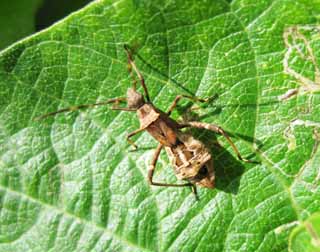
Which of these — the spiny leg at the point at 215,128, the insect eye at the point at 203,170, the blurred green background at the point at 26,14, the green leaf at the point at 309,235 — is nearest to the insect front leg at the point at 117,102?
the spiny leg at the point at 215,128

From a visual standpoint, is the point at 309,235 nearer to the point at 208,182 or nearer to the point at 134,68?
the point at 208,182

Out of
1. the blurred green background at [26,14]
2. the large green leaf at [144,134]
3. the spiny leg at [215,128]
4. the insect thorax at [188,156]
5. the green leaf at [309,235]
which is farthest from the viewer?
the blurred green background at [26,14]

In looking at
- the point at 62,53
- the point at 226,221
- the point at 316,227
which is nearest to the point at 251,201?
the point at 226,221

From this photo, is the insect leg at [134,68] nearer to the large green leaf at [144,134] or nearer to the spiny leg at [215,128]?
the large green leaf at [144,134]

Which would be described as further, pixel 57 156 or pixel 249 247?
pixel 57 156

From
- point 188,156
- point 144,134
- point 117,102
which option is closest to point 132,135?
point 144,134

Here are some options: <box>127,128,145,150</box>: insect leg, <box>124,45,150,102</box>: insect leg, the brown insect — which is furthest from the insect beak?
<box>124,45,150,102</box>: insect leg

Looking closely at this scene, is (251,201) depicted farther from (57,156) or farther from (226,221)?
(57,156)
